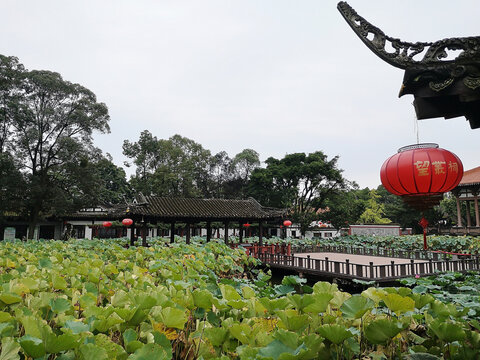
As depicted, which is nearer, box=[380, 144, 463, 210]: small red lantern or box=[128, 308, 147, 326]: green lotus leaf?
box=[128, 308, 147, 326]: green lotus leaf

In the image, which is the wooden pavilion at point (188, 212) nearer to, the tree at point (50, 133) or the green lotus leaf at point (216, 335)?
the tree at point (50, 133)

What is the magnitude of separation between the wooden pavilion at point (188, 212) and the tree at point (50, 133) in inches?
286

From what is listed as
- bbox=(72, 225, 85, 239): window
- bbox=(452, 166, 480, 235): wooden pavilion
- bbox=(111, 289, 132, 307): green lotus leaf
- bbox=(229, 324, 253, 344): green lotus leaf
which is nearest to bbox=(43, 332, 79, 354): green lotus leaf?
bbox=(229, 324, 253, 344): green lotus leaf

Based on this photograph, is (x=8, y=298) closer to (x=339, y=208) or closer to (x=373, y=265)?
(x=373, y=265)

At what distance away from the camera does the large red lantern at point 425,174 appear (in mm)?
5020

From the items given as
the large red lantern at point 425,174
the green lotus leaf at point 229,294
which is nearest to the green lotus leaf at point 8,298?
the green lotus leaf at point 229,294

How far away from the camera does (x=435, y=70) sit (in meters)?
2.76

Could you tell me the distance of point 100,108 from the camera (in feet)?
70.7

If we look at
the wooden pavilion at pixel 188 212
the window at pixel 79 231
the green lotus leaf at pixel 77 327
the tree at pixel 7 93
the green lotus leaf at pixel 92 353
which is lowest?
the window at pixel 79 231

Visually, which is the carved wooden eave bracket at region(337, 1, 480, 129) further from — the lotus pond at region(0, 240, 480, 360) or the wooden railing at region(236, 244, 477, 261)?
the wooden railing at region(236, 244, 477, 261)

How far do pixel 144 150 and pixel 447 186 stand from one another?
98.2ft

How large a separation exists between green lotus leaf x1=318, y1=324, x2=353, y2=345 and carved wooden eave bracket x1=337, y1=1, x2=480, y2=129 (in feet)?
8.24

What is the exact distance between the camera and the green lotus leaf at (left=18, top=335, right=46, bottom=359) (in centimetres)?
85

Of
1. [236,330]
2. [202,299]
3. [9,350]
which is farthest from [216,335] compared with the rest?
[9,350]
